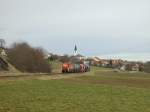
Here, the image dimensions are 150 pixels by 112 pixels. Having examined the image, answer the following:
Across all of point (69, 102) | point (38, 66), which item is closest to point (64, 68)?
point (38, 66)

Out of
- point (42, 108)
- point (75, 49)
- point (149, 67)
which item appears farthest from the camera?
point (149, 67)

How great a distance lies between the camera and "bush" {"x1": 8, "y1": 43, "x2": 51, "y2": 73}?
99312mm

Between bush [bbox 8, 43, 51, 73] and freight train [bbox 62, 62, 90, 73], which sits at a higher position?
bush [bbox 8, 43, 51, 73]

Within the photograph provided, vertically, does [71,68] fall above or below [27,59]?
below

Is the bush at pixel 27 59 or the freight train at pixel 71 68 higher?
the bush at pixel 27 59

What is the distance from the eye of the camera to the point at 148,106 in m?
18.7

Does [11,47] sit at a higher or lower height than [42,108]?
higher

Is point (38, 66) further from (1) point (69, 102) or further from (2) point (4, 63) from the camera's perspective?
(1) point (69, 102)

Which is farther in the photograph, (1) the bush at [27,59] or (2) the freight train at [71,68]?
(1) the bush at [27,59]

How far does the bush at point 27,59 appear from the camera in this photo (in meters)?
99.3

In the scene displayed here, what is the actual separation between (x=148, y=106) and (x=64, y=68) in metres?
54.2

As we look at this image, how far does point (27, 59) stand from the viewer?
3971 inches

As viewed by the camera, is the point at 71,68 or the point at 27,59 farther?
the point at 27,59

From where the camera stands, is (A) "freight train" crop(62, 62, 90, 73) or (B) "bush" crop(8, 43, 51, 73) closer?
(A) "freight train" crop(62, 62, 90, 73)
